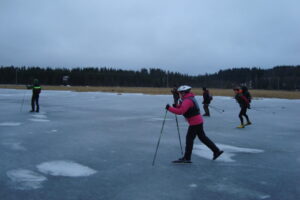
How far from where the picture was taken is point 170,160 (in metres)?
5.82

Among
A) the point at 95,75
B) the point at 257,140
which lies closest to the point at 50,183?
the point at 257,140

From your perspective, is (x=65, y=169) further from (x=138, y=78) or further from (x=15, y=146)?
(x=138, y=78)

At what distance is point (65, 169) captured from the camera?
506 cm

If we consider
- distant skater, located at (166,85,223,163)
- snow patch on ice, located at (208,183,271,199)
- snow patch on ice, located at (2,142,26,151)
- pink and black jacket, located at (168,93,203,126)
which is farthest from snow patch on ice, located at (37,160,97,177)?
snow patch on ice, located at (208,183,271,199)

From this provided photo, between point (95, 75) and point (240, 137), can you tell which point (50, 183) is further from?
point (95, 75)

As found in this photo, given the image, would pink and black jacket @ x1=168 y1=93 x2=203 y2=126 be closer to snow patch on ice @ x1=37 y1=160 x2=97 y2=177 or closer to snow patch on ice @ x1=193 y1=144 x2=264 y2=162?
snow patch on ice @ x1=193 y1=144 x2=264 y2=162

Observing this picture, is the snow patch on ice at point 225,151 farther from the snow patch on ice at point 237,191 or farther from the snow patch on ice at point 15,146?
the snow patch on ice at point 15,146

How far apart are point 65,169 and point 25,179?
0.74m

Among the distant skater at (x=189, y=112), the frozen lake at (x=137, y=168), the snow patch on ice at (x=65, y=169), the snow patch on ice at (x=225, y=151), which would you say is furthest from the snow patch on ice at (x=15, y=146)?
the snow patch on ice at (x=225, y=151)

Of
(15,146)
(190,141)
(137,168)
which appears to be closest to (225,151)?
(190,141)

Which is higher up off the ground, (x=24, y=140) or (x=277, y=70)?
(x=277, y=70)

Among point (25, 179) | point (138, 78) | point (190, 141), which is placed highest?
point (138, 78)

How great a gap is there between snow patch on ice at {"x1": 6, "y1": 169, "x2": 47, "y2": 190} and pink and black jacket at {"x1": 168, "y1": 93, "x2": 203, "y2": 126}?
2.61m

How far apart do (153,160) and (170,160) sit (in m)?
0.41
